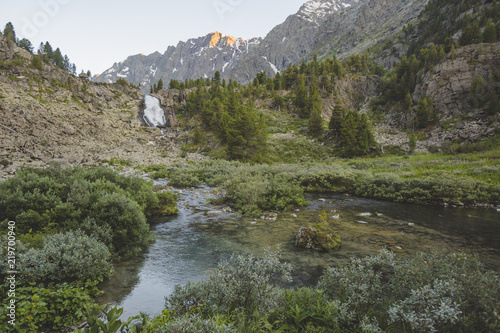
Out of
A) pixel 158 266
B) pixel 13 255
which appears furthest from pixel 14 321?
pixel 158 266

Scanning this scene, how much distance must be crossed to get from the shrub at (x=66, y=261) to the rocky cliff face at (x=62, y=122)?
59.9 ft

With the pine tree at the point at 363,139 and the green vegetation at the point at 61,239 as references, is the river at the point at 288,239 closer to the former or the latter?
the green vegetation at the point at 61,239

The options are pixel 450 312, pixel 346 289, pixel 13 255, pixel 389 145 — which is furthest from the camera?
pixel 389 145

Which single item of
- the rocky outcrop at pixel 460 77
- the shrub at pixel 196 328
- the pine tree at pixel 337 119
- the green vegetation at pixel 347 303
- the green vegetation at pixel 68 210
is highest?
the rocky outcrop at pixel 460 77

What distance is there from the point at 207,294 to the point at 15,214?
7131 millimetres

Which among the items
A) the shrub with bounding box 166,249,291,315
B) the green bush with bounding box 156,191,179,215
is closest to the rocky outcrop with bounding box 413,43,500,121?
the green bush with bounding box 156,191,179,215

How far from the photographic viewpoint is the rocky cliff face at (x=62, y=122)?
31797 mm

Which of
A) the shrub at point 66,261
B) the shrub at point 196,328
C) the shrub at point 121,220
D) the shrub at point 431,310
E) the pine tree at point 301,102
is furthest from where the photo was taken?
the pine tree at point 301,102

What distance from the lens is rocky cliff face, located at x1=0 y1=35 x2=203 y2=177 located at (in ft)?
104

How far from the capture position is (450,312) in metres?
3.17

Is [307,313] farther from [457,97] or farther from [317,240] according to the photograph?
[457,97]

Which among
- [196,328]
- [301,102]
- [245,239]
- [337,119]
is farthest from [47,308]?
[301,102]

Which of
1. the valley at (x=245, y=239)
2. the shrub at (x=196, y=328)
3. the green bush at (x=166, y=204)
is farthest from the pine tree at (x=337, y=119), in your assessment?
the shrub at (x=196, y=328)

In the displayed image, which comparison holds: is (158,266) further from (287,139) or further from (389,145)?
(389,145)
